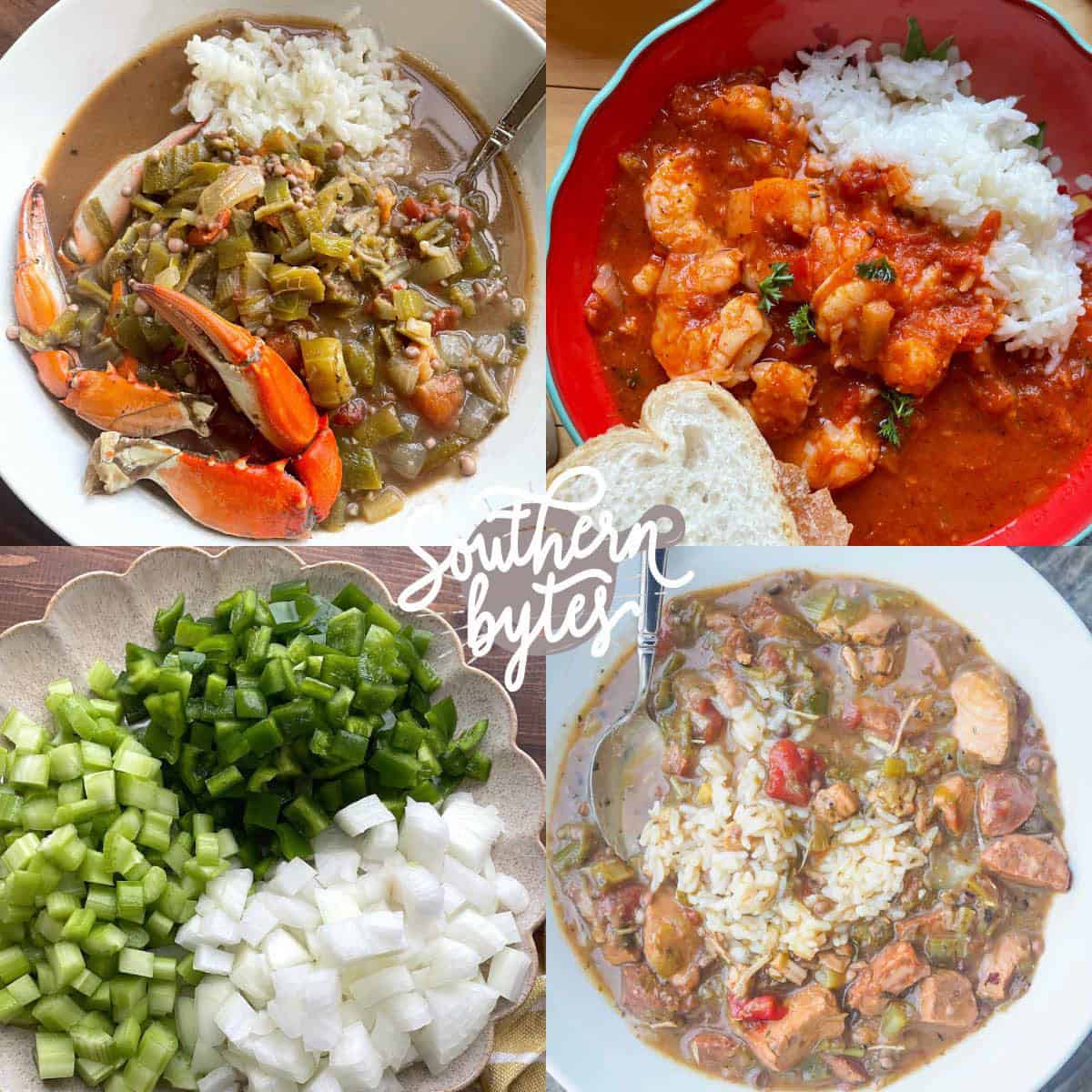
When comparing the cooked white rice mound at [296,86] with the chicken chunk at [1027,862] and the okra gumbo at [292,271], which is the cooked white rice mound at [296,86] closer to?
the okra gumbo at [292,271]

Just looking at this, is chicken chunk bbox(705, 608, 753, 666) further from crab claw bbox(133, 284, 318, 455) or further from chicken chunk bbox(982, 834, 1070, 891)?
crab claw bbox(133, 284, 318, 455)

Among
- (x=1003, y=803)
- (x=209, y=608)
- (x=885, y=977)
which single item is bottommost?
(x=209, y=608)

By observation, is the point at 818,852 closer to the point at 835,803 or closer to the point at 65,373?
the point at 835,803

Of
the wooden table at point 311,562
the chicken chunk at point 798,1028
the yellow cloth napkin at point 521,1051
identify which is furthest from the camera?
the wooden table at point 311,562

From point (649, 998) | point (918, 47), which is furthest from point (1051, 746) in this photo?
point (918, 47)

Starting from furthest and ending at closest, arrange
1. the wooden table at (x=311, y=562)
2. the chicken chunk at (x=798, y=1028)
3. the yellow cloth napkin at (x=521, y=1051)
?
1. the wooden table at (x=311, y=562)
2. the yellow cloth napkin at (x=521, y=1051)
3. the chicken chunk at (x=798, y=1028)

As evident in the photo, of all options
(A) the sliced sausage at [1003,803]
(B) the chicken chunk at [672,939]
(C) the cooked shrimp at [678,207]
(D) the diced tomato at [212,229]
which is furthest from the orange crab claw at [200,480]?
(A) the sliced sausage at [1003,803]

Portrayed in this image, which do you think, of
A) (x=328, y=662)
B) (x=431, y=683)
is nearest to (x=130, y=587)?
(x=328, y=662)
